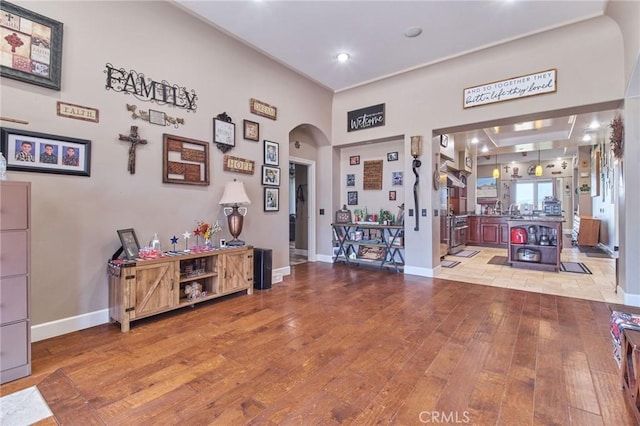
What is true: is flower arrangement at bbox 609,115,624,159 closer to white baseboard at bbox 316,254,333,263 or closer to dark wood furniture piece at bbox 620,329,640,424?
dark wood furniture piece at bbox 620,329,640,424

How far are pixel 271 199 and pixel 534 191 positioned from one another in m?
12.4

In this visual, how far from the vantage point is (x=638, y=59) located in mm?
2742

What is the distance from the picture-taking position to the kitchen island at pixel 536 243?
17.6 feet

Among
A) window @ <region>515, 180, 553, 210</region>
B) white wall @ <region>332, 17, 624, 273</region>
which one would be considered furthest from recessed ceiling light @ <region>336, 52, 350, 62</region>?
window @ <region>515, 180, 553, 210</region>

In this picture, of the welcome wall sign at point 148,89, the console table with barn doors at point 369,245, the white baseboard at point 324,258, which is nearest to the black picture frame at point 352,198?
the console table with barn doors at point 369,245

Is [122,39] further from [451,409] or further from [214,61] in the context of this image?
[451,409]

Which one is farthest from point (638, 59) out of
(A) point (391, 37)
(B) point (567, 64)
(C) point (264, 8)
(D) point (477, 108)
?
(C) point (264, 8)

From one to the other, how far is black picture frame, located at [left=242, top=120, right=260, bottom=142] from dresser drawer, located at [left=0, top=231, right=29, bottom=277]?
281cm

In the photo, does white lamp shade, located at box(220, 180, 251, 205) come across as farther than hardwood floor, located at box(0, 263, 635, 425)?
Yes

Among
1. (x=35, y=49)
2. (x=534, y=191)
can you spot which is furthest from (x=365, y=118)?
(x=534, y=191)

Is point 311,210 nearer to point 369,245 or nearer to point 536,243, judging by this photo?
point 369,245

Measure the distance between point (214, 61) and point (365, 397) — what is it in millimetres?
4155

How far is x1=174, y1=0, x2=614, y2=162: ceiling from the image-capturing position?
3383mm

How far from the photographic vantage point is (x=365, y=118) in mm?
5664
